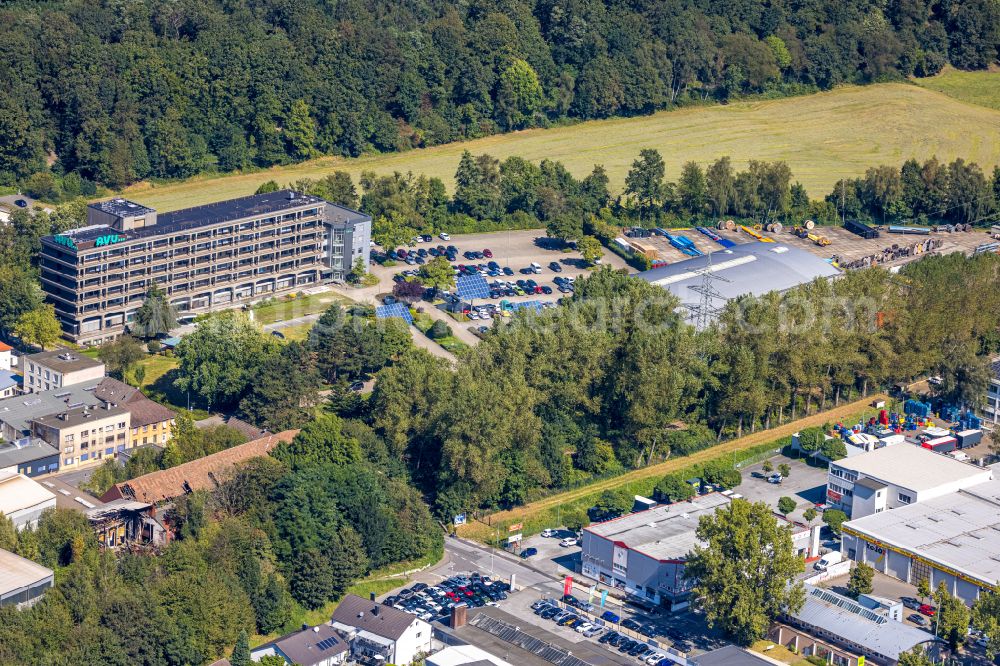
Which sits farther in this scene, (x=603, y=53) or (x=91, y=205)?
(x=603, y=53)

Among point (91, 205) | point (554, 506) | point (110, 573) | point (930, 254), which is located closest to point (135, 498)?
point (110, 573)

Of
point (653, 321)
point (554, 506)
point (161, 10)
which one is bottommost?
point (554, 506)

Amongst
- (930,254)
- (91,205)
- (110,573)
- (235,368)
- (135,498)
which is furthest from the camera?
(930,254)

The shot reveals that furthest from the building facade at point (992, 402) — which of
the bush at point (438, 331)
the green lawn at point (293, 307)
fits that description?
the green lawn at point (293, 307)

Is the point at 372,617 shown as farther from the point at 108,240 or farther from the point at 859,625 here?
the point at 108,240

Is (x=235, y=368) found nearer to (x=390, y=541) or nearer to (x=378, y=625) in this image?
(x=390, y=541)

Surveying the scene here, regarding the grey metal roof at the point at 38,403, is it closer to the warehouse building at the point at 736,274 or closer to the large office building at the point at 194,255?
the large office building at the point at 194,255

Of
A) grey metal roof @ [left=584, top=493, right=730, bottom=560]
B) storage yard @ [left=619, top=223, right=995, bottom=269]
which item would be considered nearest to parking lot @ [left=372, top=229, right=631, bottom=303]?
storage yard @ [left=619, top=223, right=995, bottom=269]

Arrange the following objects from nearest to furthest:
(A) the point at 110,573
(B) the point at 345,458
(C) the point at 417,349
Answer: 1. (A) the point at 110,573
2. (B) the point at 345,458
3. (C) the point at 417,349

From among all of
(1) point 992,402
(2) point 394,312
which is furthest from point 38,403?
(1) point 992,402
